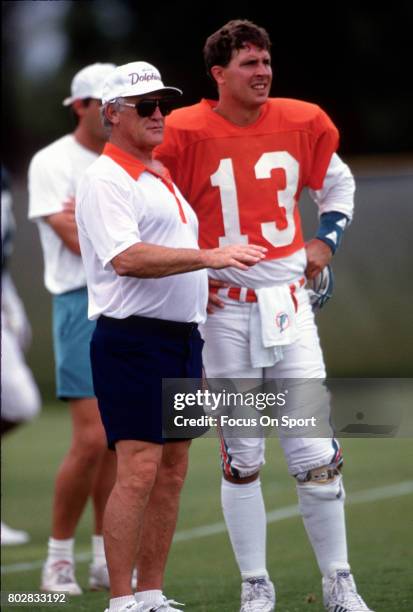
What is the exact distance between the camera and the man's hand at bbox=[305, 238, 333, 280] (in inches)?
208

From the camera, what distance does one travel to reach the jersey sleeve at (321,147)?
518 cm

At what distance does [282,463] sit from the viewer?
971cm

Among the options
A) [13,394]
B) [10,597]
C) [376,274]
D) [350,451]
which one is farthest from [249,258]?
[376,274]

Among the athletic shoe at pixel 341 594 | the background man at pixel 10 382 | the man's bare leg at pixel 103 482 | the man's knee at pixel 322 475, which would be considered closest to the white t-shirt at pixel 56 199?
the man's bare leg at pixel 103 482

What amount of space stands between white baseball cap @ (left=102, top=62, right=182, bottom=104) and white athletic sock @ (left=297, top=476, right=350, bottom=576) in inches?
60.5

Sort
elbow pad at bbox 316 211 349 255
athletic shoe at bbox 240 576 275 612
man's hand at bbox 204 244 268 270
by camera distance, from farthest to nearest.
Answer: elbow pad at bbox 316 211 349 255 → athletic shoe at bbox 240 576 275 612 → man's hand at bbox 204 244 268 270

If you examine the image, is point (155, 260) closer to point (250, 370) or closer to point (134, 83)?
point (134, 83)

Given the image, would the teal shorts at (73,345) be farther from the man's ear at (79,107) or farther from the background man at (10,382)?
the background man at (10,382)

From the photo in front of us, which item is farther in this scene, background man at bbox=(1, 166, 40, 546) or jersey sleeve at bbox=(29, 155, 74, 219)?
background man at bbox=(1, 166, 40, 546)

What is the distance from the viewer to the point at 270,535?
718cm

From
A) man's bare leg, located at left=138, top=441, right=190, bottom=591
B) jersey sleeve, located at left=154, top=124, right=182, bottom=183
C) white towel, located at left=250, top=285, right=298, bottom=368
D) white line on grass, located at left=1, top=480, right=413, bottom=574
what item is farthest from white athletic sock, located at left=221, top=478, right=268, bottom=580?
white line on grass, located at left=1, top=480, right=413, bottom=574

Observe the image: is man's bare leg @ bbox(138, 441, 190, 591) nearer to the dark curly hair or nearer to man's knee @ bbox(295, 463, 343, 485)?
man's knee @ bbox(295, 463, 343, 485)

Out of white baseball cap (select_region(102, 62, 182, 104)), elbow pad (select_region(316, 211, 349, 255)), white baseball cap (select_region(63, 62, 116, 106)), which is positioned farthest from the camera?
white baseball cap (select_region(63, 62, 116, 106))

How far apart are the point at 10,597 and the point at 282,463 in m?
4.36
